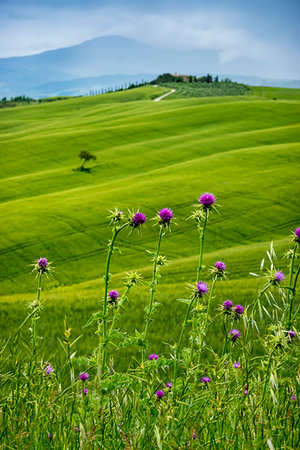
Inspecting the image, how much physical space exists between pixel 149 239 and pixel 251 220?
10.3 meters

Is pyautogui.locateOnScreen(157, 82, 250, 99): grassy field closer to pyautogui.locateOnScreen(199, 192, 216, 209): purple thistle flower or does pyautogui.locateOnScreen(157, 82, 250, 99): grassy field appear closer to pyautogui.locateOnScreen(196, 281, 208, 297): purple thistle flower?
pyautogui.locateOnScreen(199, 192, 216, 209): purple thistle flower

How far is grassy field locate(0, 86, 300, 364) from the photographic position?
12.9m

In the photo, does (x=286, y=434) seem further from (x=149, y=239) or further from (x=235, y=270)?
(x=149, y=239)

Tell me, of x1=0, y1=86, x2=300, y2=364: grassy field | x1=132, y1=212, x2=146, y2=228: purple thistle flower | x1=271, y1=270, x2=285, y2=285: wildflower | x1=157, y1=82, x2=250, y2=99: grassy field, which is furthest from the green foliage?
x1=132, y1=212, x2=146, y2=228: purple thistle flower

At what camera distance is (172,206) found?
134 feet

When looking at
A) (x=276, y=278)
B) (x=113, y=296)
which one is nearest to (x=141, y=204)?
(x=113, y=296)

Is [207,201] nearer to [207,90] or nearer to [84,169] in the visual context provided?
[84,169]

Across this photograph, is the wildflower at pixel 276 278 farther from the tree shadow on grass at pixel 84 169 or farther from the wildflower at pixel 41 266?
the tree shadow on grass at pixel 84 169

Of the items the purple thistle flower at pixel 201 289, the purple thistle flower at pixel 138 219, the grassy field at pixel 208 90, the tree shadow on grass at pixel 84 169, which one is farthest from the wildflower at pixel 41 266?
the grassy field at pixel 208 90

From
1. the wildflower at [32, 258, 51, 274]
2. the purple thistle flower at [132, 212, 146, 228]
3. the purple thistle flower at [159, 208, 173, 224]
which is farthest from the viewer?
the wildflower at [32, 258, 51, 274]

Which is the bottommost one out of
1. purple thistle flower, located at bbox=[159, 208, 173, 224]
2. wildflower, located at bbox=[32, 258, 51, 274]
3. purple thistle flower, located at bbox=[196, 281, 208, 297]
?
wildflower, located at bbox=[32, 258, 51, 274]

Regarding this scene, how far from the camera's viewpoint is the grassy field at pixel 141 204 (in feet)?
42.4

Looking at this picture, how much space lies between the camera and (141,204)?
41.8m

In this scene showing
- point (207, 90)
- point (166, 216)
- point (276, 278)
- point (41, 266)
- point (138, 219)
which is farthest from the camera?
point (207, 90)
